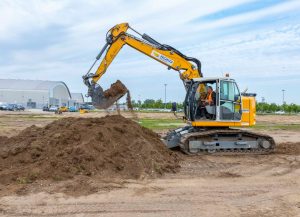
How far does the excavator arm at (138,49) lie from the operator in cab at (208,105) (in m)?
1.56

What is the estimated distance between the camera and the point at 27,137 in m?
15.2

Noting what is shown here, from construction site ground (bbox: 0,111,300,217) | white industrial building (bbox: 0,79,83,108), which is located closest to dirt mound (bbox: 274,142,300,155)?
construction site ground (bbox: 0,111,300,217)

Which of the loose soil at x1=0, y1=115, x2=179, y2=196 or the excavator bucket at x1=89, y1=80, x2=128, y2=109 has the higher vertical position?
the excavator bucket at x1=89, y1=80, x2=128, y2=109

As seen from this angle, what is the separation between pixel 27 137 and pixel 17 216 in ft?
23.6

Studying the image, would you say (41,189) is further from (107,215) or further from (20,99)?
(20,99)

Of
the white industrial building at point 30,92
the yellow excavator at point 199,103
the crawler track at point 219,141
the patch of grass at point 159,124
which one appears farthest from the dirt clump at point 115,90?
the white industrial building at point 30,92

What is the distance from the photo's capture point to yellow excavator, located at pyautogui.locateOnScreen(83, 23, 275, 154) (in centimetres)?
1719

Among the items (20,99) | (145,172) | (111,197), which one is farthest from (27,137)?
(20,99)

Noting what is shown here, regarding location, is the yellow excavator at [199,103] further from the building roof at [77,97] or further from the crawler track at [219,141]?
the building roof at [77,97]

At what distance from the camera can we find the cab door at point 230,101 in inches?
679

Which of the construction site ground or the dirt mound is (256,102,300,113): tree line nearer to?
the dirt mound

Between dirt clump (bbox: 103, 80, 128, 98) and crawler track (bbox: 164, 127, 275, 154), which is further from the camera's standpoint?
dirt clump (bbox: 103, 80, 128, 98)

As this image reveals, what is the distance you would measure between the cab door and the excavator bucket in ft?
12.3

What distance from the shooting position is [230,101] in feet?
→ 57.1
